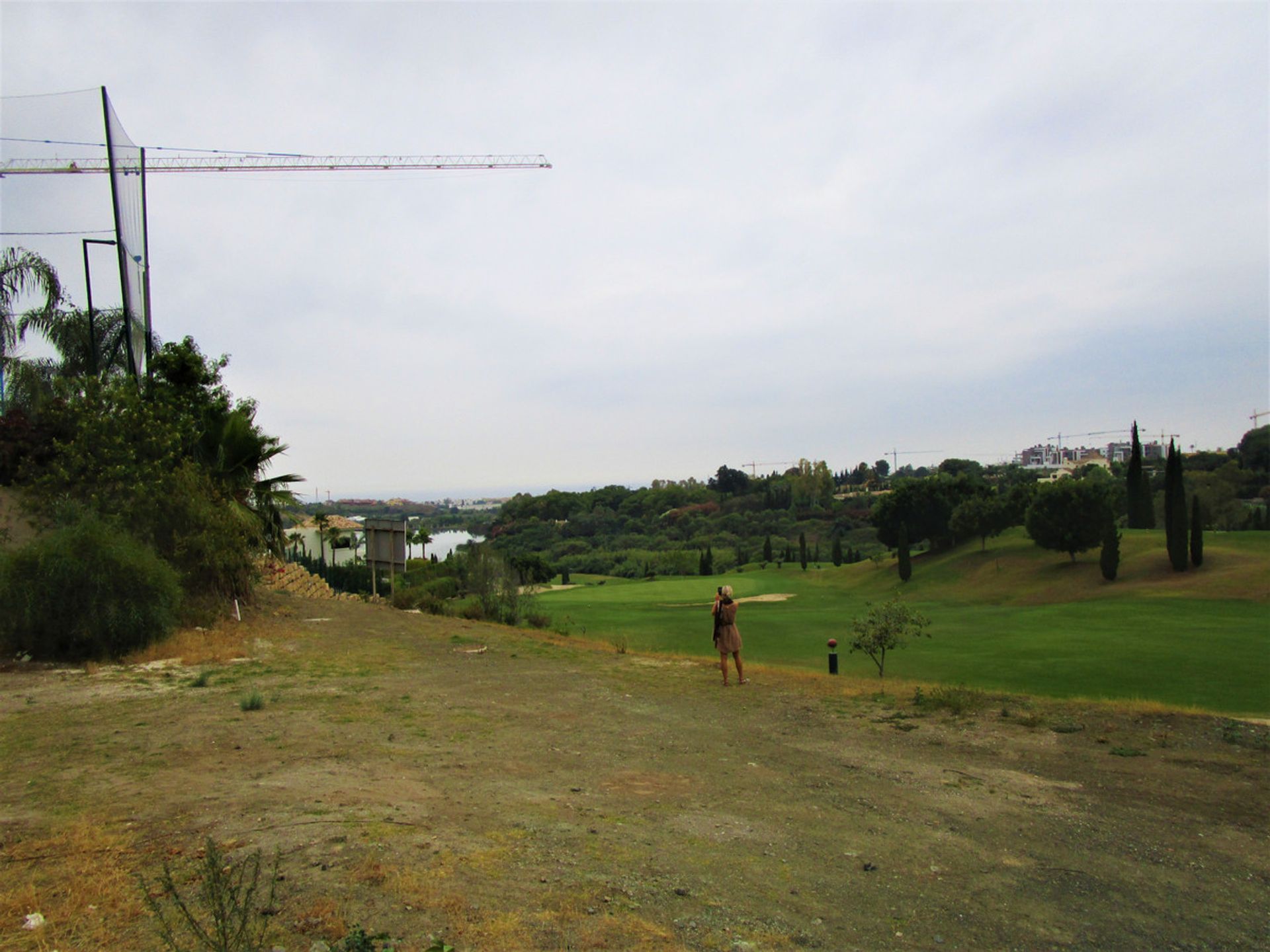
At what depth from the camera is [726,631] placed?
13047mm

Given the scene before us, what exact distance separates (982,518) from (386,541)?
54635mm

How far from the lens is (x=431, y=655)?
15539mm

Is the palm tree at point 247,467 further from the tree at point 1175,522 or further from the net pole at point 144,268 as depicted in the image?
the tree at point 1175,522

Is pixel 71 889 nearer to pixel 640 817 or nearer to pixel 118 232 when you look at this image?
pixel 640 817

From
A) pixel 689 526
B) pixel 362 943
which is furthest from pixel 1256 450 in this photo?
pixel 362 943

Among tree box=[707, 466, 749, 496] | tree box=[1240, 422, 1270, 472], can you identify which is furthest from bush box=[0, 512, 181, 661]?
tree box=[707, 466, 749, 496]

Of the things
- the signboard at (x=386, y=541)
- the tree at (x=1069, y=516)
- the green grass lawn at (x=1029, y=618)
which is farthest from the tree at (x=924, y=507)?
the signboard at (x=386, y=541)

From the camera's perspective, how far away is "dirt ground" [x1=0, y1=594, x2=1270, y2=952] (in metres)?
4.26

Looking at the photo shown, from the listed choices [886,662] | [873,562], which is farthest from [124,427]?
[873,562]

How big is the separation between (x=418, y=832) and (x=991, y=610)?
146 feet

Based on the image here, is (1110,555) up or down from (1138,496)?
down

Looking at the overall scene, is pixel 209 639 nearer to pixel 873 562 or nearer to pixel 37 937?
pixel 37 937

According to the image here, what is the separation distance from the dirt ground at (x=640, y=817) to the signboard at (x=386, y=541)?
45.4 feet

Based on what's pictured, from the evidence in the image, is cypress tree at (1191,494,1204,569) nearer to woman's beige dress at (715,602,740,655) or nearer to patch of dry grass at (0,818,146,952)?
woman's beige dress at (715,602,740,655)
